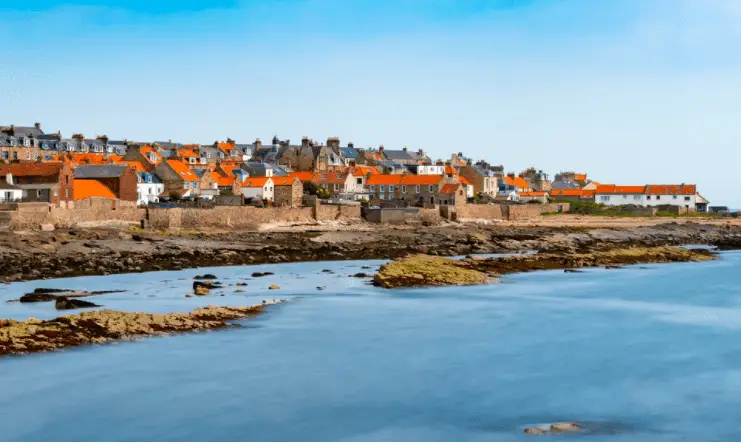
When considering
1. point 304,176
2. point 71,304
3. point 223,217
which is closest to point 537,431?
point 71,304

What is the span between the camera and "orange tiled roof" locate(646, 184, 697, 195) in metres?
101

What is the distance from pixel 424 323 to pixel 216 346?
7.04 m

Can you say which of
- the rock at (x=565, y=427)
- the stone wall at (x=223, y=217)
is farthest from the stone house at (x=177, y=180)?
the rock at (x=565, y=427)

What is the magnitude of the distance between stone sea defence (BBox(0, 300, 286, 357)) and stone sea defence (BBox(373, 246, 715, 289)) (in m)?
11.5

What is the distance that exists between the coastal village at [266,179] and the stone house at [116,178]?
0.25ft

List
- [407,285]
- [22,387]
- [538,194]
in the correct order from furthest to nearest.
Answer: [538,194], [407,285], [22,387]

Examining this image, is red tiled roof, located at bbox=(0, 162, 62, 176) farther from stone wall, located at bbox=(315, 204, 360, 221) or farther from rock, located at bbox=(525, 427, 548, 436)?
rock, located at bbox=(525, 427, 548, 436)

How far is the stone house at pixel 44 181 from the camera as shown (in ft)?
179

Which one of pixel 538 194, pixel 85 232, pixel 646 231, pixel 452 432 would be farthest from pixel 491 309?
pixel 538 194

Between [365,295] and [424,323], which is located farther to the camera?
[365,295]

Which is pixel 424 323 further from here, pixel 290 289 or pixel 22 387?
pixel 22 387

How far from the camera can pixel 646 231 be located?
66.0 meters

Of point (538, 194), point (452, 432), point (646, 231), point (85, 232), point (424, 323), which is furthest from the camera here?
point (538, 194)

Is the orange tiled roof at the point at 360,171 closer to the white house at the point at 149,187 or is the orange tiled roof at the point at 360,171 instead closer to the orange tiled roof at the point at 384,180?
the orange tiled roof at the point at 384,180
